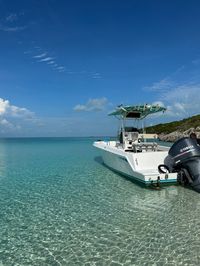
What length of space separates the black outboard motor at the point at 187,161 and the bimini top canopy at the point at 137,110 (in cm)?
457

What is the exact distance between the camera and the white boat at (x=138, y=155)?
10594mm

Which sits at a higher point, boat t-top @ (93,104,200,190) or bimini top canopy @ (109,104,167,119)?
bimini top canopy @ (109,104,167,119)

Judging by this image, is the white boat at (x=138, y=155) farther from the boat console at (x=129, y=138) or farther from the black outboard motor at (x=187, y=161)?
the black outboard motor at (x=187, y=161)

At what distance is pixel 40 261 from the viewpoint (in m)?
4.99

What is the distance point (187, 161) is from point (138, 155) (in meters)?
2.24

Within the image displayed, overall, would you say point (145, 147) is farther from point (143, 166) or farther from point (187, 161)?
point (187, 161)

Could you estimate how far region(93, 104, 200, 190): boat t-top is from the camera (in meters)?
10.6

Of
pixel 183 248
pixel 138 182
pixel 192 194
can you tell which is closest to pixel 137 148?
pixel 138 182

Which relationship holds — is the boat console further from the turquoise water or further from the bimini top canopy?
the turquoise water

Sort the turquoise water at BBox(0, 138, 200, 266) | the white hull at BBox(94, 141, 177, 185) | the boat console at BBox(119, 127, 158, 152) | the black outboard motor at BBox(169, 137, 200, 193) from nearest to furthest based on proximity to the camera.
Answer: the turquoise water at BBox(0, 138, 200, 266) < the black outboard motor at BBox(169, 137, 200, 193) < the white hull at BBox(94, 141, 177, 185) < the boat console at BBox(119, 127, 158, 152)

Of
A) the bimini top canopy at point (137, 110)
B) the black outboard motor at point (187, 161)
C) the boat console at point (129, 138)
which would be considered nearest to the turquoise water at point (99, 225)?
the black outboard motor at point (187, 161)

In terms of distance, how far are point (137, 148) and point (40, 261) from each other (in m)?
9.20

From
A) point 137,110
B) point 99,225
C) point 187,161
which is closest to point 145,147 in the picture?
point 137,110

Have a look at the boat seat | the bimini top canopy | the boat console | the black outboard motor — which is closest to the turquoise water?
the black outboard motor
